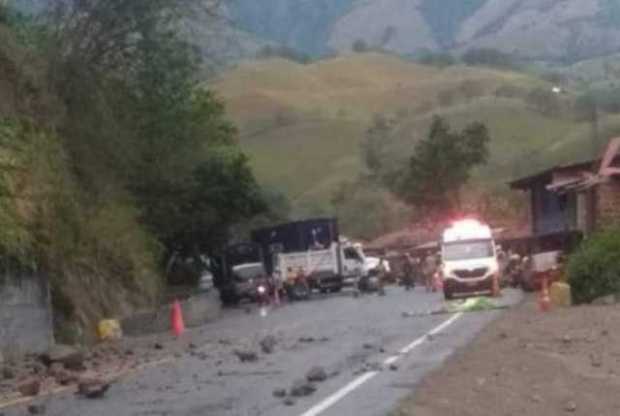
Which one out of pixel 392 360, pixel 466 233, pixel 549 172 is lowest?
pixel 392 360

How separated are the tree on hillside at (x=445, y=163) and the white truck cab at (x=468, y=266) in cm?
5141

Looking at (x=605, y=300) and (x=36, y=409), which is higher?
(x=605, y=300)

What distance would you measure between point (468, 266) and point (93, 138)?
47.7 feet

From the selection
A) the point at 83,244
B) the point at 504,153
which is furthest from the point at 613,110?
the point at 83,244

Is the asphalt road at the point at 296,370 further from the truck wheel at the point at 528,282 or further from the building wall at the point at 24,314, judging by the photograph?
the truck wheel at the point at 528,282

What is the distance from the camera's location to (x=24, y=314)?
117 ft

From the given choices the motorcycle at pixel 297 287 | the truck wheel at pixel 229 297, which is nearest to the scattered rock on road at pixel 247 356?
the motorcycle at pixel 297 287

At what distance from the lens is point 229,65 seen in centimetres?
5191

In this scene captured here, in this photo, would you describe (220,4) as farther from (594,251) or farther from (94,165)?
(594,251)

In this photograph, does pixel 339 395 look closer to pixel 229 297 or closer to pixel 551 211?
pixel 229 297

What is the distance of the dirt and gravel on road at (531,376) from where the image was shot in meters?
17.4

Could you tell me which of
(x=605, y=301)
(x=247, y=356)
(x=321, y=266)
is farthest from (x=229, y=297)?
(x=247, y=356)

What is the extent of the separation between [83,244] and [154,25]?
27.7ft

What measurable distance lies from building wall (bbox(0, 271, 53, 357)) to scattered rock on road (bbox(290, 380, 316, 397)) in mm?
12800
